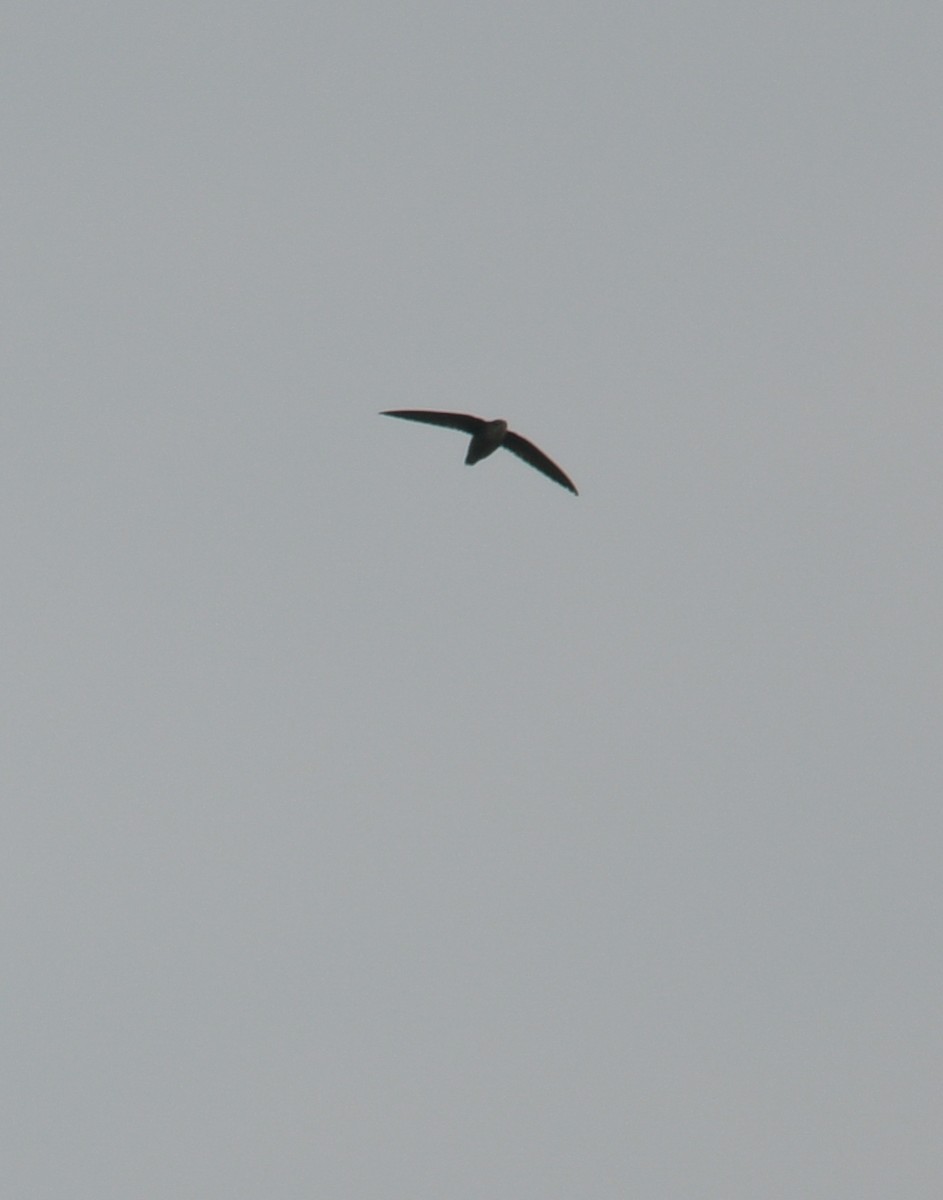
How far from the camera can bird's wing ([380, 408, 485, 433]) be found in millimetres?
32062

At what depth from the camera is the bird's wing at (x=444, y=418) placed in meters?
32.1

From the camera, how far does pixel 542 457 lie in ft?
111

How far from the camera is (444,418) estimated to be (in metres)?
32.4

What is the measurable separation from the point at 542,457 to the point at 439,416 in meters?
2.65

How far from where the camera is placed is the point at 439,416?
32.4m
